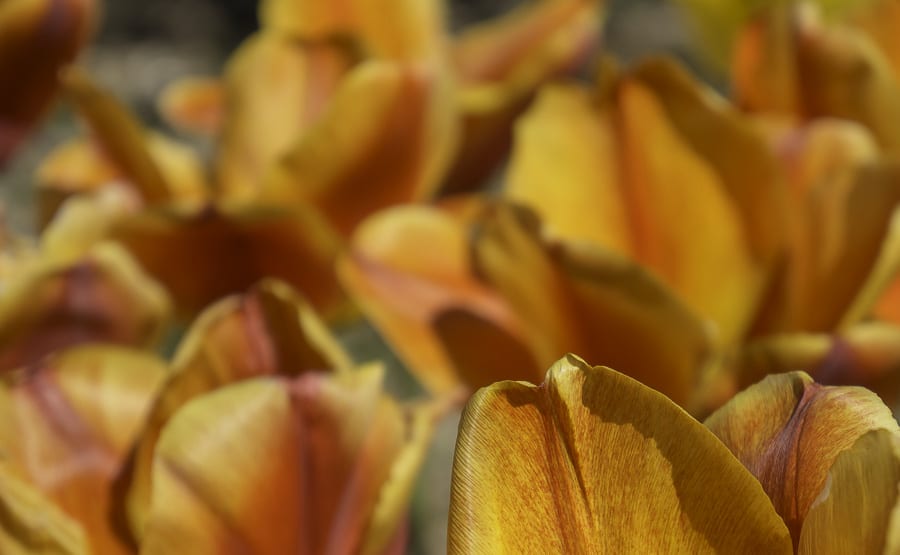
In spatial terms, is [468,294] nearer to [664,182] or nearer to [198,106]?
[664,182]

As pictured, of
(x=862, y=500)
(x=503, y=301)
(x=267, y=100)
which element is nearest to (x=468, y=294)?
(x=503, y=301)

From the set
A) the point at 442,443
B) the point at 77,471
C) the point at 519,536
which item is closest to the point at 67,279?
the point at 77,471

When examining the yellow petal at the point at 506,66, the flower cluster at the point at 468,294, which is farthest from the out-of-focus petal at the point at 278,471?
the yellow petal at the point at 506,66

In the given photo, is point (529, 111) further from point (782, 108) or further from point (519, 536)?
point (519, 536)

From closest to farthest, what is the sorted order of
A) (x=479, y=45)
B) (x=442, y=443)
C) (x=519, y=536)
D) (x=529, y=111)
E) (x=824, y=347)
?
(x=519, y=536) → (x=824, y=347) → (x=529, y=111) → (x=479, y=45) → (x=442, y=443)

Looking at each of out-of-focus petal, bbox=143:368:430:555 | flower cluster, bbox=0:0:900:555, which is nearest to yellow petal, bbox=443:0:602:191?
flower cluster, bbox=0:0:900:555

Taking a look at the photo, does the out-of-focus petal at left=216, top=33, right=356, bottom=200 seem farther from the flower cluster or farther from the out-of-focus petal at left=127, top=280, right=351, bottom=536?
the out-of-focus petal at left=127, top=280, right=351, bottom=536
